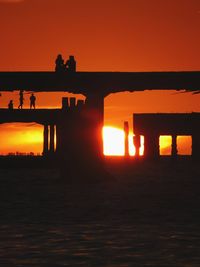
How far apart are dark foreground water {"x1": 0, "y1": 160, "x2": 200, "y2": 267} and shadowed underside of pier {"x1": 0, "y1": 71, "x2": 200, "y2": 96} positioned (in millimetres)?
6146

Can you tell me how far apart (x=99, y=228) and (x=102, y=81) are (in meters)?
24.9

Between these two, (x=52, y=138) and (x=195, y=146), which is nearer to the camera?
(x=52, y=138)

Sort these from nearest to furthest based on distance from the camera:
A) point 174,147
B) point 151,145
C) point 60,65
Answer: point 60,65
point 174,147
point 151,145

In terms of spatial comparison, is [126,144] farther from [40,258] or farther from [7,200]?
[40,258]

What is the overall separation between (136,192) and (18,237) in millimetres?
23720

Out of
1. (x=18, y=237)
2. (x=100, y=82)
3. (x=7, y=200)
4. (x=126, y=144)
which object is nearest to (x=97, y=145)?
(x=100, y=82)

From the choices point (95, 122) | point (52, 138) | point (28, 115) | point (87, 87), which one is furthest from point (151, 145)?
point (95, 122)

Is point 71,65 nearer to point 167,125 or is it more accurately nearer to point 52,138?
point 52,138

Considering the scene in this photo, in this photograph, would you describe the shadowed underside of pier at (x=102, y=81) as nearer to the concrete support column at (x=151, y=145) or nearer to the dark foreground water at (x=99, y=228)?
the dark foreground water at (x=99, y=228)

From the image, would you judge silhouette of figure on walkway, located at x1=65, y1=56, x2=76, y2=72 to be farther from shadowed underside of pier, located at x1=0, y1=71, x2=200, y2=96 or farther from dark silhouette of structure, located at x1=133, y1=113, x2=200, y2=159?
dark silhouette of structure, located at x1=133, y1=113, x2=200, y2=159

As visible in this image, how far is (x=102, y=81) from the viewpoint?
53031 millimetres

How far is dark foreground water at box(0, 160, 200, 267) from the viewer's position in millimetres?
22328

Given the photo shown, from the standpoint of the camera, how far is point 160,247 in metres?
24.0

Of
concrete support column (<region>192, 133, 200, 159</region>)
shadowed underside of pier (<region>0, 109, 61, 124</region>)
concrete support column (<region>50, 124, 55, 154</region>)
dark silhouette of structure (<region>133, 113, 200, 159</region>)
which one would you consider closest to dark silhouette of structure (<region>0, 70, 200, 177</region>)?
shadowed underside of pier (<region>0, 109, 61, 124</region>)
